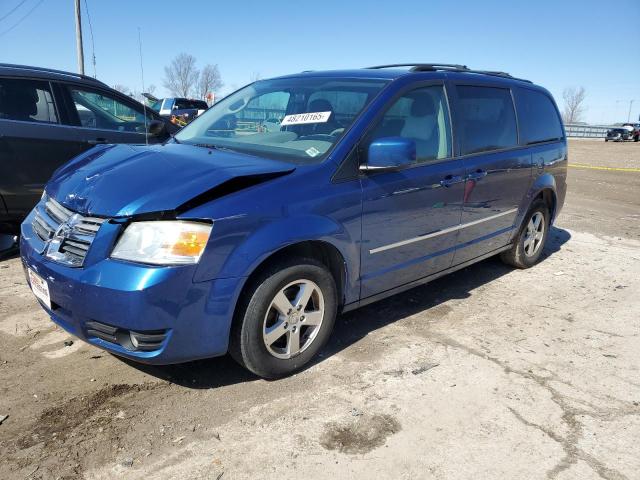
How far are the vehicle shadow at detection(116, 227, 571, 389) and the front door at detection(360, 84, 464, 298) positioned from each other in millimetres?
408

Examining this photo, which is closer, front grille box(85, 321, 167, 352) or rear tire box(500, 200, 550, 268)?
front grille box(85, 321, 167, 352)

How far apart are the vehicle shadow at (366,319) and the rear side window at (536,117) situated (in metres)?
1.41

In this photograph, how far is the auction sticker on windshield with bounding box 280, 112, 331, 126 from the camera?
341cm

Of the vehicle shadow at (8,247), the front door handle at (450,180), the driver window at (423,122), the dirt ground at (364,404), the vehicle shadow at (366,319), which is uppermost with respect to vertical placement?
the driver window at (423,122)

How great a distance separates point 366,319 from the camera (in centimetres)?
397

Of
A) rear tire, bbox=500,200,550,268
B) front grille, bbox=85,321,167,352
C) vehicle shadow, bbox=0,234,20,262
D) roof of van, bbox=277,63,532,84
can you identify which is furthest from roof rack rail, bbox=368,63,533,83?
vehicle shadow, bbox=0,234,20,262

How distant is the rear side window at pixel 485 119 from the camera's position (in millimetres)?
4047

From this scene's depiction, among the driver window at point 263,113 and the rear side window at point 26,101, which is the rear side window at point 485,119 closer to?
the driver window at point 263,113

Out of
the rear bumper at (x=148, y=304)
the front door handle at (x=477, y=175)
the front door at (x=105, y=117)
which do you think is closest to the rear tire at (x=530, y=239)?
the front door handle at (x=477, y=175)

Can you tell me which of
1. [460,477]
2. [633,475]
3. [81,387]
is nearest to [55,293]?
[81,387]

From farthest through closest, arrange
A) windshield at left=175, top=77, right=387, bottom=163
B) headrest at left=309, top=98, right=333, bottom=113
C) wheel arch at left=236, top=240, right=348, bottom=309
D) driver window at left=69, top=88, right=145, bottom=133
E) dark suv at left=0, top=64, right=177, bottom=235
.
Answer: driver window at left=69, top=88, right=145, bottom=133
dark suv at left=0, top=64, right=177, bottom=235
headrest at left=309, top=98, right=333, bottom=113
windshield at left=175, top=77, right=387, bottom=163
wheel arch at left=236, top=240, right=348, bottom=309

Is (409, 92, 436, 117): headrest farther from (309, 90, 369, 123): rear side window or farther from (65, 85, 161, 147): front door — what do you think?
(65, 85, 161, 147): front door

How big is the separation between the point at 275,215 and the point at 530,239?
12.0 feet

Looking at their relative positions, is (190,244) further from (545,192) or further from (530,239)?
(545,192)
